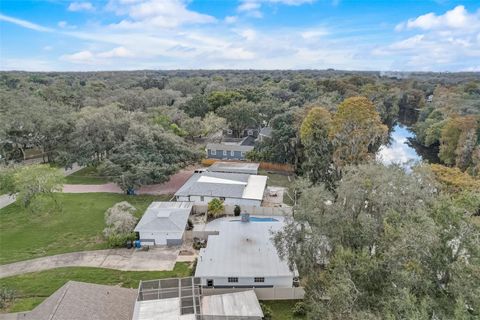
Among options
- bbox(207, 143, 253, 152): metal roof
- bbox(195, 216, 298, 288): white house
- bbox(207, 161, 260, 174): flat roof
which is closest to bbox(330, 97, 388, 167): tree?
bbox(207, 161, 260, 174): flat roof

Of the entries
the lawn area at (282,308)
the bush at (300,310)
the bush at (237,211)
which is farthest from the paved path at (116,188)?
the bush at (300,310)

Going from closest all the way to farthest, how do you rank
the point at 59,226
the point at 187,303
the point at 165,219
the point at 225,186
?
the point at 187,303 < the point at 165,219 < the point at 59,226 < the point at 225,186

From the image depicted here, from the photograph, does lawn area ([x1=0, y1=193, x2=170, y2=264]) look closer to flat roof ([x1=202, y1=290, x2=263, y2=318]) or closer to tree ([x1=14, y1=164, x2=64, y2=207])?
tree ([x1=14, y1=164, x2=64, y2=207])

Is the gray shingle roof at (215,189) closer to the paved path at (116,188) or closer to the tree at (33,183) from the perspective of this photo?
the paved path at (116,188)

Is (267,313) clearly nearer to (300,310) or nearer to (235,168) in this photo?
(300,310)

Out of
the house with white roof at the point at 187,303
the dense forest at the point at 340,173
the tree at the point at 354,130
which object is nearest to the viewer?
the dense forest at the point at 340,173

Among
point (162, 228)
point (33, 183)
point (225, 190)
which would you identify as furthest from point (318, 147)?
point (33, 183)
